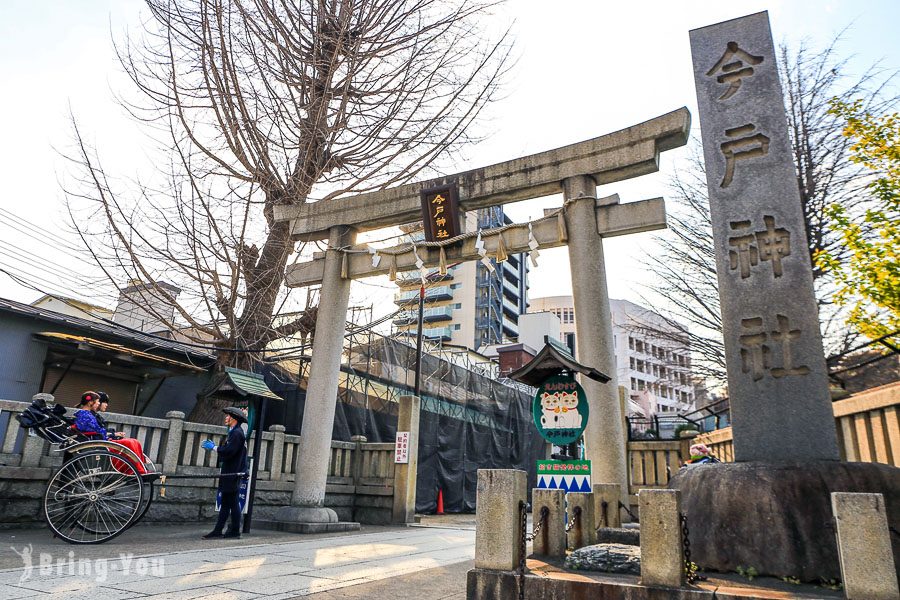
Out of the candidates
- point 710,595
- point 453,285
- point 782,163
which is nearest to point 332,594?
point 710,595

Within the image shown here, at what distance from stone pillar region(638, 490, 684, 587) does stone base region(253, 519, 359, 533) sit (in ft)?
24.1

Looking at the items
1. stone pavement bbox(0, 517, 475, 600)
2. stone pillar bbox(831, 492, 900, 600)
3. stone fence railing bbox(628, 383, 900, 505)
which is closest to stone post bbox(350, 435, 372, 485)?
stone pavement bbox(0, 517, 475, 600)

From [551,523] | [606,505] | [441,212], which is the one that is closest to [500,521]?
[551,523]

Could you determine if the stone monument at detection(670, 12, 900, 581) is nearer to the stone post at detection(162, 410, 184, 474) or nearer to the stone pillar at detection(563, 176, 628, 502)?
the stone pillar at detection(563, 176, 628, 502)

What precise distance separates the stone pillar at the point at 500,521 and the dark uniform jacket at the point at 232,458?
5.17m

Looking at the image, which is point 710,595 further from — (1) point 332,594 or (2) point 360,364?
(2) point 360,364

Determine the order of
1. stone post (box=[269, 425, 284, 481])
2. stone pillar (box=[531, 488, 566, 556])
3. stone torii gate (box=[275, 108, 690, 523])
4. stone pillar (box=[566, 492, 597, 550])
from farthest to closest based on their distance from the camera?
stone post (box=[269, 425, 284, 481]), stone torii gate (box=[275, 108, 690, 523]), stone pillar (box=[566, 492, 597, 550]), stone pillar (box=[531, 488, 566, 556])

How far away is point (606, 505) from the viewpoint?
6.64 metres

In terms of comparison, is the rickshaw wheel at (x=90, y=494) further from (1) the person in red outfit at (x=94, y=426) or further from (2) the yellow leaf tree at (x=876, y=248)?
(2) the yellow leaf tree at (x=876, y=248)

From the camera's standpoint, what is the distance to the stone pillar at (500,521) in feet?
13.6

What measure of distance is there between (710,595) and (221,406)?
10.8 metres

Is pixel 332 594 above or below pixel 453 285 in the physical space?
below

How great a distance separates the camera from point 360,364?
58.7 feet

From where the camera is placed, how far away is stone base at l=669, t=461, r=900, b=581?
3947 millimetres
